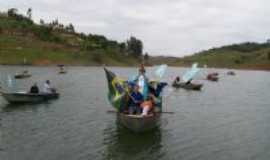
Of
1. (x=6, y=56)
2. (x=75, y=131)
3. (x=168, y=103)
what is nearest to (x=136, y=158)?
(x=75, y=131)

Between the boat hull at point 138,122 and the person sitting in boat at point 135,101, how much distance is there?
153cm

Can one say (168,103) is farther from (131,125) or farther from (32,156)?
(32,156)

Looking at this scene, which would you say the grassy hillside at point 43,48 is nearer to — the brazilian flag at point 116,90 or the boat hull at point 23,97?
the boat hull at point 23,97

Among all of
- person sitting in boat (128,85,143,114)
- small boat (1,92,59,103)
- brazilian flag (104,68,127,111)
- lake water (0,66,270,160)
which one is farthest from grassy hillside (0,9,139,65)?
person sitting in boat (128,85,143,114)

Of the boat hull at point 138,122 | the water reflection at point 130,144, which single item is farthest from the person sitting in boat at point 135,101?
the water reflection at point 130,144

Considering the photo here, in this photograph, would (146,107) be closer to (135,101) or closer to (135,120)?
(135,101)

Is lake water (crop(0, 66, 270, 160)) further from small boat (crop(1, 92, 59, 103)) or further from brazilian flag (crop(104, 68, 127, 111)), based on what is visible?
brazilian flag (crop(104, 68, 127, 111))

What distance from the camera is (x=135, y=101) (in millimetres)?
29812

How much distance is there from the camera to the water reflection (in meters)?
22.7

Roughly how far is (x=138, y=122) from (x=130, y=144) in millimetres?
2280

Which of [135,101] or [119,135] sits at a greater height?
[135,101]

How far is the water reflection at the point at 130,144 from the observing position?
22.7 m

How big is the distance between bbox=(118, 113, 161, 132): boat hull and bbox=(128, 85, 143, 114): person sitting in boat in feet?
5.01

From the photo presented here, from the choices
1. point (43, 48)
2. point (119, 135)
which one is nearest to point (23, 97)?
point (119, 135)
